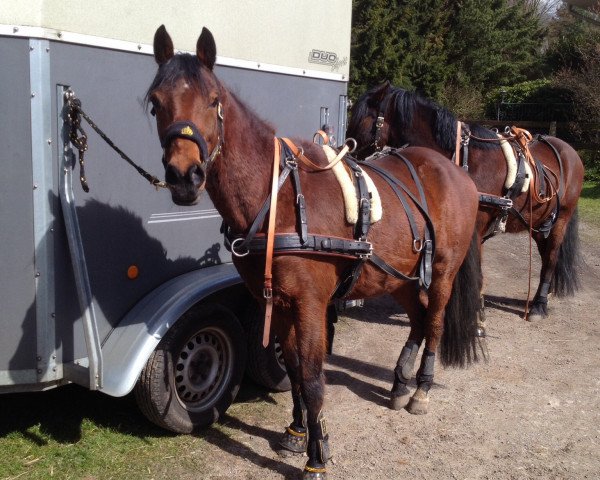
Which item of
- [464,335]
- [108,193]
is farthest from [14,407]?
[464,335]

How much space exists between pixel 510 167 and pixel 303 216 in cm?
302

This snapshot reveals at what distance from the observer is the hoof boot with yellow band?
3.53 m

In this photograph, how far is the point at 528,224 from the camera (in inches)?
227

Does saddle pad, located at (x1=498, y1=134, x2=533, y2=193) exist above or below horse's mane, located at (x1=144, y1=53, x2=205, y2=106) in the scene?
below


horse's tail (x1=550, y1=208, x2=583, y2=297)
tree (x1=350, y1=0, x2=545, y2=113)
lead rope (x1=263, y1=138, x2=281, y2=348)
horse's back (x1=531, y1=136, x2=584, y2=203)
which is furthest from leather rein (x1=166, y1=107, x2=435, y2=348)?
tree (x1=350, y1=0, x2=545, y2=113)

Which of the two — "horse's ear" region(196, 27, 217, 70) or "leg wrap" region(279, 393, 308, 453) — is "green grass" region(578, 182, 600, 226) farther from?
"horse's ear" region(196, 27, 217, 70)

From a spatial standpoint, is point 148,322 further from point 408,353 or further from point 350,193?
point 408,353

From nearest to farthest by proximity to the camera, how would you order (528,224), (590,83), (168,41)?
(168,41) < (528,224) < (590,83)

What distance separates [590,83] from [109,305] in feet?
58.5

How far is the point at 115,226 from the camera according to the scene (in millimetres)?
3256

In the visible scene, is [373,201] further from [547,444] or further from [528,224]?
[528,224]

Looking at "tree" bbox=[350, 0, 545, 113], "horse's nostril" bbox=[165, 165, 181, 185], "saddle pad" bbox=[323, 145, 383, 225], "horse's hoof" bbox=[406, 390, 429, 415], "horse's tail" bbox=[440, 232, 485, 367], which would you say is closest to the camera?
"horse's nostril" bbox=[165, 165, 181, 185]

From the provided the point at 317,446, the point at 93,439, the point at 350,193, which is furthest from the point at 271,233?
the point at 93,439

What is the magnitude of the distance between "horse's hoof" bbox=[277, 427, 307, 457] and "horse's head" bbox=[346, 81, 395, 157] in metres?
2.62
